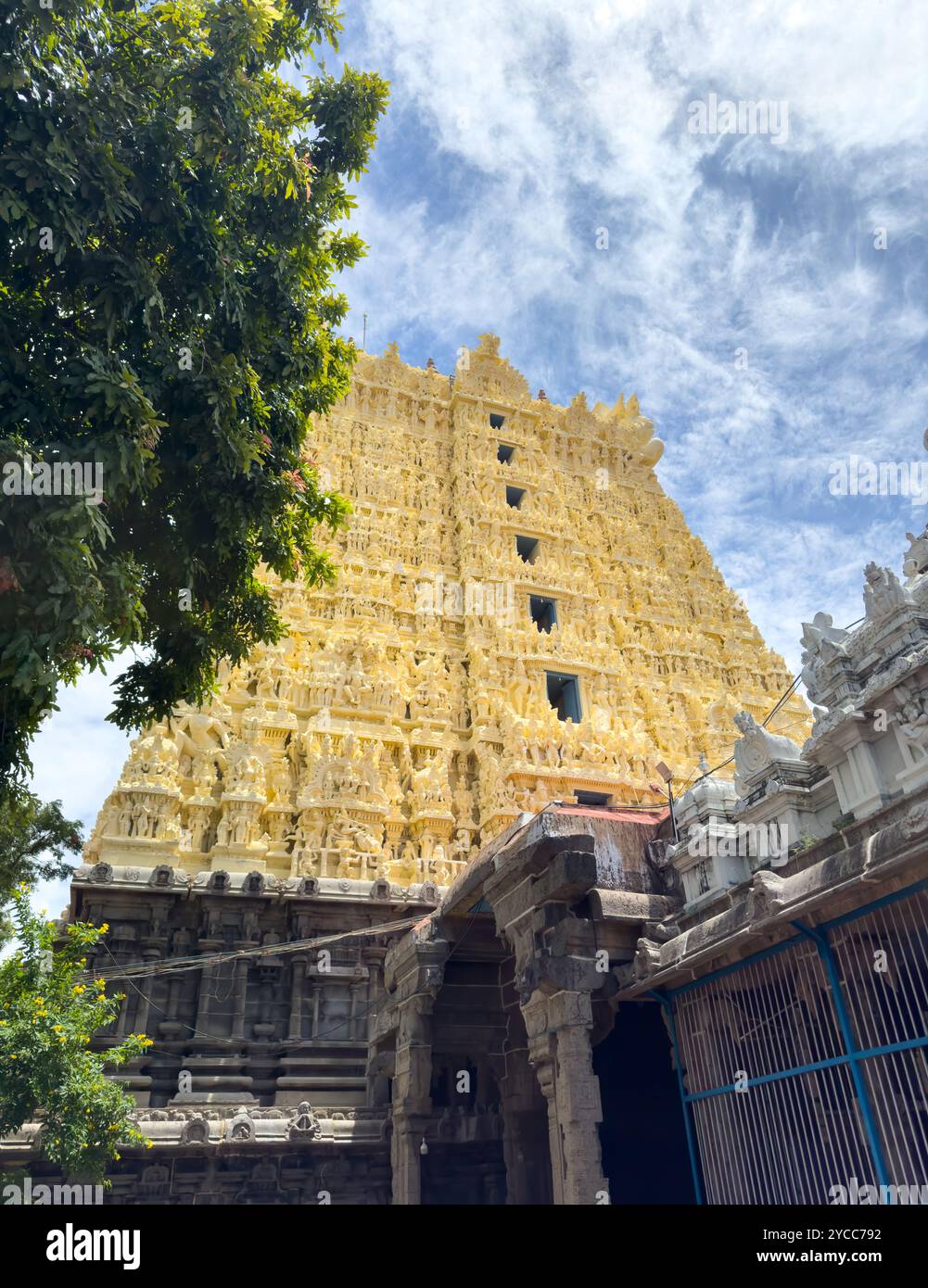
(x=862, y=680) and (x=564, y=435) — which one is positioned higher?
(x=564, y=435)

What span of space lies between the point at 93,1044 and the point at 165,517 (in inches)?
458

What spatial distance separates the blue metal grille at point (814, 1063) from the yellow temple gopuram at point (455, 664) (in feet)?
31.3

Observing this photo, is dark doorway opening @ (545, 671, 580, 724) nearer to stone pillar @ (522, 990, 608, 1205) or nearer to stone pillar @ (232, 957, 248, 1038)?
stone pillar @ (232, 957, 248, 1038)

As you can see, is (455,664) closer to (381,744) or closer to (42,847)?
(381,744)

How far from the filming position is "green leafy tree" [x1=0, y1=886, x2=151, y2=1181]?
1227cm

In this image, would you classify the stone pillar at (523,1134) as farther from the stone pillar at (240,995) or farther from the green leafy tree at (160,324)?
the green leafy tree at (160,324)

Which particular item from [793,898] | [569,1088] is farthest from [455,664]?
[793,898]

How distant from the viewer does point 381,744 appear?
75.4 feet

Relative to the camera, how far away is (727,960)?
9141 mm

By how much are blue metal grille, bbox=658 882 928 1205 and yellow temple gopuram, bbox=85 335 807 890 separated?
9530 millimetres

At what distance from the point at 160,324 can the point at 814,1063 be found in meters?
9.35

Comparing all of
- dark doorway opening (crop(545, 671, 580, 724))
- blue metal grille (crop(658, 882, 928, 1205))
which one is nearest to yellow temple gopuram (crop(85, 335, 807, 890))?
dark doorway opening (crop(545, 671, 580, 724))
